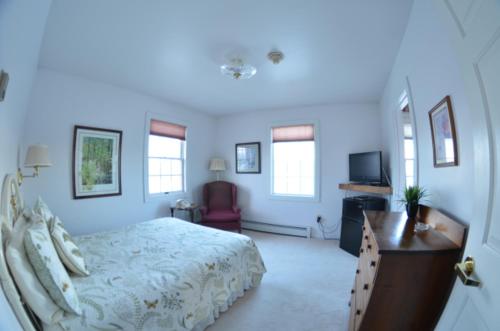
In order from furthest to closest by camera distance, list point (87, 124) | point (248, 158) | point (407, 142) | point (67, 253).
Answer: point (248, 158) < point (87, 124) < point (407, 142) < point (67, 253)

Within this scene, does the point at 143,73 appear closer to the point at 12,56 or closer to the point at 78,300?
the point at 12,56

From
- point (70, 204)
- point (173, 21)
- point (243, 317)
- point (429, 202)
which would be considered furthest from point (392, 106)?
point (70, 204)

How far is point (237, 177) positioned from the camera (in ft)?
15.8

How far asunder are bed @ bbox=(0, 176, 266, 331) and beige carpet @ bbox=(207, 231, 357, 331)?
17cm

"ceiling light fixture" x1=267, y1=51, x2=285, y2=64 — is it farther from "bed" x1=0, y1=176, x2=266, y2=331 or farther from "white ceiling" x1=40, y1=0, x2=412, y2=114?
"bed" x1=0, y1=176, x2=266, y2=331

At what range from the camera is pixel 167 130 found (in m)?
3.93

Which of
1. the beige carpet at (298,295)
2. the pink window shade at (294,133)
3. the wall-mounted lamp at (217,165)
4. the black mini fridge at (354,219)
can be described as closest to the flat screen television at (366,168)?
the black mini fridge at (354,219)

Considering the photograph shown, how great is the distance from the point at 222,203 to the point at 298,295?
8.44 ft

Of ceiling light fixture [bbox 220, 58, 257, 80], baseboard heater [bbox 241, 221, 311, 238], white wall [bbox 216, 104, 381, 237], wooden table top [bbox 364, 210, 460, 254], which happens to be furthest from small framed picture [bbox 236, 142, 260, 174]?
wooden table top [bbox 364, 210, 460, 254]

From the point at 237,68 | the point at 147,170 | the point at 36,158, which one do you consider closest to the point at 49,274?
the point at 36,158

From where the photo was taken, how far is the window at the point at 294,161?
4.19m

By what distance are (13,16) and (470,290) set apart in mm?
1996

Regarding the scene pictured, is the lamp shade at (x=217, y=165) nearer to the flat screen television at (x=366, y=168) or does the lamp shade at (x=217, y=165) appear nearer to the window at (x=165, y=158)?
the window at (x=165, y=158)

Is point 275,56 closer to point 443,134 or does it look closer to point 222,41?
point 222,41
